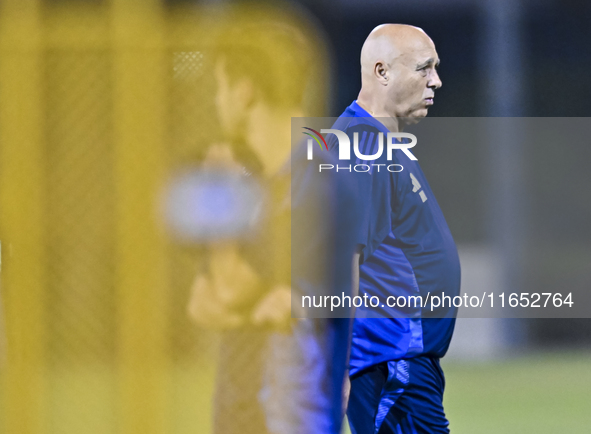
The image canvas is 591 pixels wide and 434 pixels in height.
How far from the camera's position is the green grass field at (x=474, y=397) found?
212 centimetres

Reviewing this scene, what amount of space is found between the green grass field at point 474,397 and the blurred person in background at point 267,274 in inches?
4.1

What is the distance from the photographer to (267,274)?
2.15 metres

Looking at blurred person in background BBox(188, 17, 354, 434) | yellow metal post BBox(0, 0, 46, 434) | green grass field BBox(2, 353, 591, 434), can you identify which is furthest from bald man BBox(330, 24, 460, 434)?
yellow metal post BBox(0, 0, 46, 434)

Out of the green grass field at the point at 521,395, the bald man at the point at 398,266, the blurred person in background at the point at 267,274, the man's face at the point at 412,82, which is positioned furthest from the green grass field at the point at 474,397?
the man's face at the point at 412,82

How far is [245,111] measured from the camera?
217cm

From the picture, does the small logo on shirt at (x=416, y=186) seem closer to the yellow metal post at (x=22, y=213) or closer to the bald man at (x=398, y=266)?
the bald man at (x=398, y=266)

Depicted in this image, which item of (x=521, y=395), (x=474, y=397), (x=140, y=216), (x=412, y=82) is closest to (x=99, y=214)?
(x=140, y=216)

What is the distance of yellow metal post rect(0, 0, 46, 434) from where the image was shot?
206cm

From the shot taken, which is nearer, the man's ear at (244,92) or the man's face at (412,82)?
the man's ear at (244,92)

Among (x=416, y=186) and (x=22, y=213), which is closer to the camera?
(x=22, y=213)

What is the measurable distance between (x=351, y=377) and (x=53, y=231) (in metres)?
0.93

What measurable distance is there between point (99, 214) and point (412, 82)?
3.21 feet

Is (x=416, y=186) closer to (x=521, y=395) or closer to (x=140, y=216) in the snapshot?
(x=140, y=216)

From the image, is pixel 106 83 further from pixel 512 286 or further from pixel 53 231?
pixel 512 286
